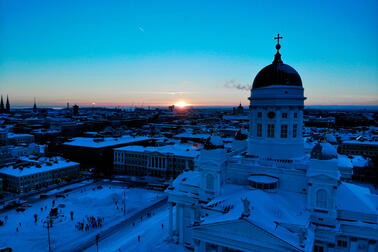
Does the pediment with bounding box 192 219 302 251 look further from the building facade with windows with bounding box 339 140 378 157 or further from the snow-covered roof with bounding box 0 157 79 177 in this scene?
the building facade with windows with bounding box 339 140 378 157

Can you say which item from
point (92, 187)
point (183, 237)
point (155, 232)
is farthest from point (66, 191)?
point (183, 237)

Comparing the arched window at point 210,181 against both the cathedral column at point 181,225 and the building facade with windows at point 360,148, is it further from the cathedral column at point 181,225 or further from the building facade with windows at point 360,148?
the building facade with windows at point 360,148

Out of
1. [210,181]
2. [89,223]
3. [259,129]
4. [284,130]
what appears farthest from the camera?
[89,223]

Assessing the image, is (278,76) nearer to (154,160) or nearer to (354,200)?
(354,200)

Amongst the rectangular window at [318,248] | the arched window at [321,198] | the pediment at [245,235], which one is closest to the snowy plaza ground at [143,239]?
the pediment at [245,235]

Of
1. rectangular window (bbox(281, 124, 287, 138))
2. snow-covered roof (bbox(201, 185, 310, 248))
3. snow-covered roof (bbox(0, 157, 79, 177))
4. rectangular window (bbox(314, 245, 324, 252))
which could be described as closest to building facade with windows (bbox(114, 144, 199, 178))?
snow-covered roof (bbox(0, 157, 79, 177))

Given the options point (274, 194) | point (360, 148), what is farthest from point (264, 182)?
point (360, 148)
